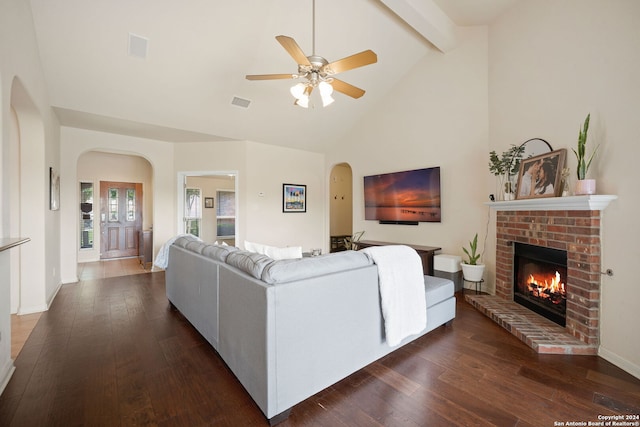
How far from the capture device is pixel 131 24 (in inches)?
123

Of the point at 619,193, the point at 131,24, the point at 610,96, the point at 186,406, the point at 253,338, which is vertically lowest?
the point at 186,406

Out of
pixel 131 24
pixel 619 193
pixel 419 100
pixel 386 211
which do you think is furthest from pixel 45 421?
pixel 419 100

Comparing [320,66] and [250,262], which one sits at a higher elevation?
[320,66]

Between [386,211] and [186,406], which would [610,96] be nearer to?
[386,211]

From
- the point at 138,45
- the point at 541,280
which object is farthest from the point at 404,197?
the point at 138,45

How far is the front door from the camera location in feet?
22.7

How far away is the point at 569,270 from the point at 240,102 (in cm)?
484

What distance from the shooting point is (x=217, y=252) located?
7.92 ft

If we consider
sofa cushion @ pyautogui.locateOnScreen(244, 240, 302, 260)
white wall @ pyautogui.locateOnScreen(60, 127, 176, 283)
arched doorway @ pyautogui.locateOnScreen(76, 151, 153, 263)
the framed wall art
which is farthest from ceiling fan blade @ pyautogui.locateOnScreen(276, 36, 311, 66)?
arched doorway @ pyautogui.locateOnScreen(76, 151, 153, 263)

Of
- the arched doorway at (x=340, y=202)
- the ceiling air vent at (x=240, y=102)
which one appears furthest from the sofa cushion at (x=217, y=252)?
the arched doorway at (x=340, y=202)

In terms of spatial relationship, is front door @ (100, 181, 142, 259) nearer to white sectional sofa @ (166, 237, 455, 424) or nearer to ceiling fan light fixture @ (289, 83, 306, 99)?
white sectional sofa @ (166, 237, 455, 424)

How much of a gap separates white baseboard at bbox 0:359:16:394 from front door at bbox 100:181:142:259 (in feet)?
18.8

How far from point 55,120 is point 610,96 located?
660cm

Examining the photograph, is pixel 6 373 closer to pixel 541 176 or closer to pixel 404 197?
pixel 541 176
